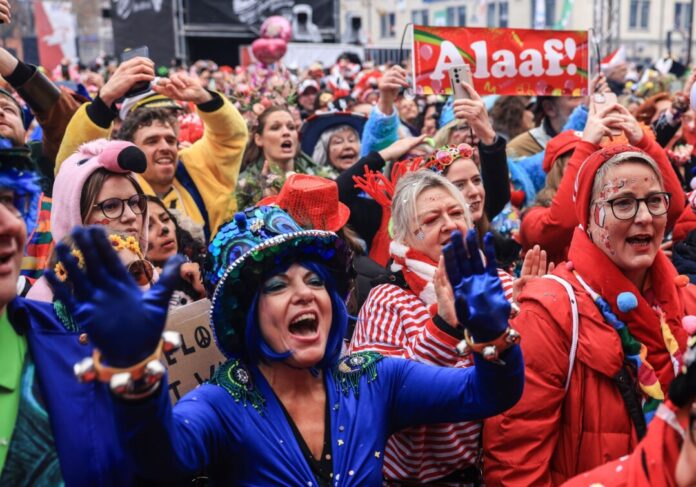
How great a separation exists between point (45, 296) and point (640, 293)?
202 centimetres

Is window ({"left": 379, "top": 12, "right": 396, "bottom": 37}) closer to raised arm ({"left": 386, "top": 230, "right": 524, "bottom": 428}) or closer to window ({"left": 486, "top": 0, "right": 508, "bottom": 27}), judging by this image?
window ({"left": 486, "top": 0, "right": 508, "bottom": 27})

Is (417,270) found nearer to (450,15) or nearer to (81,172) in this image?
(81,172)

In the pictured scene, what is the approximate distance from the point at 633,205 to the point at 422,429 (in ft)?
3.39

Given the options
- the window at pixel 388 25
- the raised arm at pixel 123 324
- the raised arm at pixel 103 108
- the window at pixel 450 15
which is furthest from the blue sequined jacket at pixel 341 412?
the window at pixel 388 25

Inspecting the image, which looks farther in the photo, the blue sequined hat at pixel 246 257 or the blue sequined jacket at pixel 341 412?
the blue sequined hat at pixel 246 257

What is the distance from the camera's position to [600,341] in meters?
2.39

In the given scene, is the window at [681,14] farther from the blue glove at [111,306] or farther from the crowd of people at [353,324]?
the blue glove at [111,306]

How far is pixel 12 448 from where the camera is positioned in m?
1.58

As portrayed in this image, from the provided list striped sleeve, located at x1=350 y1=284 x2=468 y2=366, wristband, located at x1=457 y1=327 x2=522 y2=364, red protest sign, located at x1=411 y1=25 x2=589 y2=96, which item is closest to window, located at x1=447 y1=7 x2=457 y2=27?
red protest sign, located at x1=411 y1=25 x2=589 y2=96

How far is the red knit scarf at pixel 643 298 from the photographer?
8.20ft

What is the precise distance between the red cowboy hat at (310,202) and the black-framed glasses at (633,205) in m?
1.03

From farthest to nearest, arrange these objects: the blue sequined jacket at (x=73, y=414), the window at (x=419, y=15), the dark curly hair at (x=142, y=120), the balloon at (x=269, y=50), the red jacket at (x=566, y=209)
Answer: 1. the window at (x=419, y=15)
2. the balloon at (x=269, y=50)
3. the dark curly hair at (x=142, y=120)
4. the red jacket at (x=566, y=209)
5. the blue sequined jacket at (x=73, y=414)

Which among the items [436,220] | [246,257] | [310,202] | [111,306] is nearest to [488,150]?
[436,220]

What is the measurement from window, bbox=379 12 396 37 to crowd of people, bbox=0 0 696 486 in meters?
61.9
